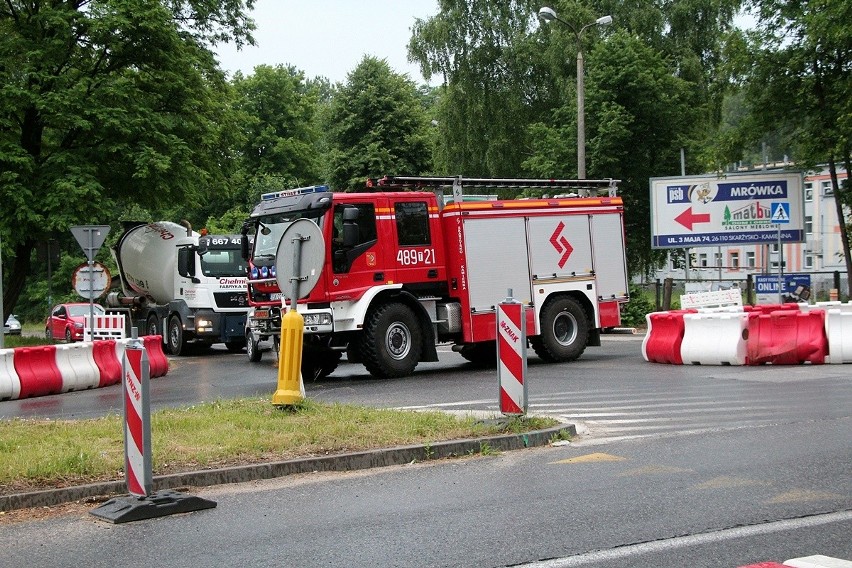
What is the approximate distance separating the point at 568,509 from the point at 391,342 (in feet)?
35.1

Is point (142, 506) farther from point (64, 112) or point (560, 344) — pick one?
point (64, 112)

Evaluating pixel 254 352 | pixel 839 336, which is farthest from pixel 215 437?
pixel 254 352

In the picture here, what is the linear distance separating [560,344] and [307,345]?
4.88 m

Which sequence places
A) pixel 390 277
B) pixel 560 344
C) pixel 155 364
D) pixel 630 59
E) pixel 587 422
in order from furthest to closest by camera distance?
1. pixel 630 59
2. pixel 155 364
3. pixel 560 344
4. pixel 390 277
5. pixel 587 422

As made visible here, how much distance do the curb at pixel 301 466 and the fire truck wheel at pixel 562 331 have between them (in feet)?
29.6

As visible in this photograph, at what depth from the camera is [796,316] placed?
17.8 m

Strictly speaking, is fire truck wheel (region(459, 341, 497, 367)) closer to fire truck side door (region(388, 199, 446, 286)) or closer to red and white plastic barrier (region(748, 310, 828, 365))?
fire truck side door (region(388, 199, 446, 286))

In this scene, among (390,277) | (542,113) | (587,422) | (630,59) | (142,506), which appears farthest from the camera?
(542,113)

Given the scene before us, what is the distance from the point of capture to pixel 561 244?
19.9 m

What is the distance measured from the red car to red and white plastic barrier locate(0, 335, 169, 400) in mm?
21226

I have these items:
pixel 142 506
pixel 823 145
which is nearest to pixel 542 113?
pixel 823 145

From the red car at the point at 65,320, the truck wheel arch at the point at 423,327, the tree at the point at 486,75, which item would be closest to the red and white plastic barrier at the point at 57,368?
the truck wheel arch at the point at 423,327

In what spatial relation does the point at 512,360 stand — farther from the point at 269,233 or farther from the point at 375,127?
the point at 375,127

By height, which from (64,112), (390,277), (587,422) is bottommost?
(587,422)
